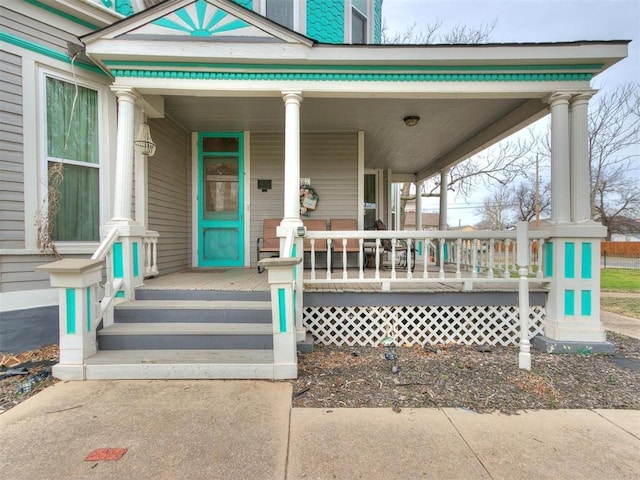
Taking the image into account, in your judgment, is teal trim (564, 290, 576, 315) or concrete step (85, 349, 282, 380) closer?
concrete step (85, 349, 282, 380)

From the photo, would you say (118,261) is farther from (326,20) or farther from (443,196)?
(443,196)

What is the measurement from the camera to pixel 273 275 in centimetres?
266

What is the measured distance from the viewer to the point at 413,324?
146 inches

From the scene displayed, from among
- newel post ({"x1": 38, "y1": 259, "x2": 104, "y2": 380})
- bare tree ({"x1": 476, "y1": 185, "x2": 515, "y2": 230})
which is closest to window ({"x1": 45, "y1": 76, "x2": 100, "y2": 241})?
newel post ({"x1": 38, "y1": 259, "x2": 104, "y2": 380})

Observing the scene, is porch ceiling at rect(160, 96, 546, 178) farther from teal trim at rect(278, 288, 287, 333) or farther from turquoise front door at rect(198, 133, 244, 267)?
teal trim at rect(278, 288, 287, 333)

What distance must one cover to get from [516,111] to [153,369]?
17.8 ft

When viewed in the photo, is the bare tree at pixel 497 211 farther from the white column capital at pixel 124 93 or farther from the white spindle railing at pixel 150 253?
the white column capital at pixel 124 93

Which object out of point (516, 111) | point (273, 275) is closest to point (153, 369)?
point (273, 275)

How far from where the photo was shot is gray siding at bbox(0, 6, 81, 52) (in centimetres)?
321

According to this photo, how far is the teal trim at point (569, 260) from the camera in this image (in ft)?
11.4

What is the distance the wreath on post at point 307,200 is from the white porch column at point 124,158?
2.61 m

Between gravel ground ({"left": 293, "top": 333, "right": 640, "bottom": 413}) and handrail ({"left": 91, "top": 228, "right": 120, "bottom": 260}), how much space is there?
225 cm

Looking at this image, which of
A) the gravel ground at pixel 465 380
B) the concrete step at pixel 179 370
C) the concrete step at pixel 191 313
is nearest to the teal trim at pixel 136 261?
the concrete step at pixel 191 313

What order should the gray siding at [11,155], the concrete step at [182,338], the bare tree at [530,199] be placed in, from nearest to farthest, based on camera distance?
the concrete step at [182,338], the gray siding at [11,155], the bare tree at [530,199]
